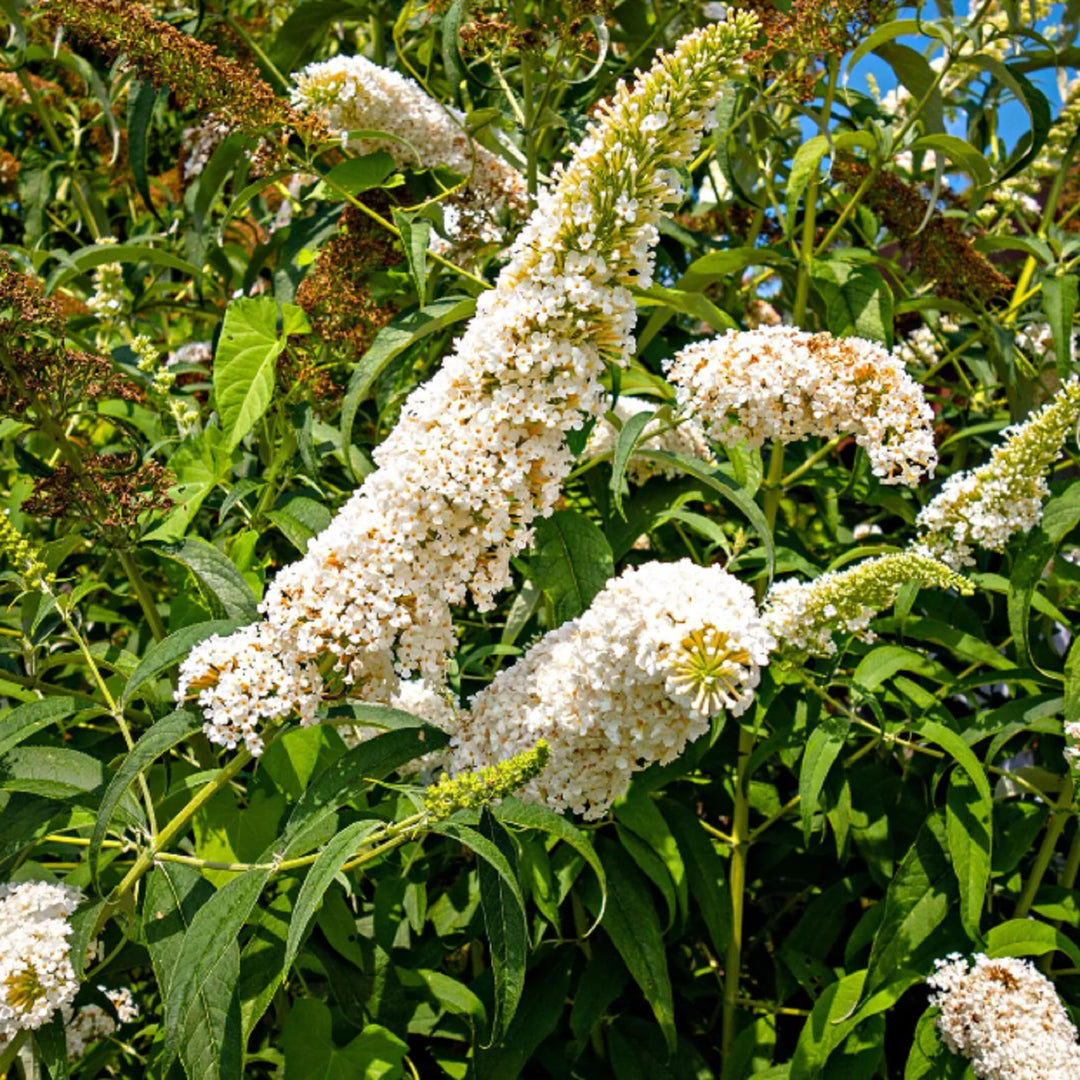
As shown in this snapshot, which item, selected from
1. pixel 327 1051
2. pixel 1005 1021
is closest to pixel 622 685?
pixel 327 1051

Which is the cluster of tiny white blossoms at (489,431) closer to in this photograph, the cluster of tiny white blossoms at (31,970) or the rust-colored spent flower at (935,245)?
the cluster of tiny white blossoms at (31,970)

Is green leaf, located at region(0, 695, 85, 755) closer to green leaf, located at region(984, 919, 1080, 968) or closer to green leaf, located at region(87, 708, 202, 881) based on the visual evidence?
green leaf, located at region(87, 708, 202, 881)

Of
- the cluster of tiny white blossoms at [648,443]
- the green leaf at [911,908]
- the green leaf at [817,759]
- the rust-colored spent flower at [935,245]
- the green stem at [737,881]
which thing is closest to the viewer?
the green leaf at [817,759]

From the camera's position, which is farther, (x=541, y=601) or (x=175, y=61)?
(x=541, y=601)

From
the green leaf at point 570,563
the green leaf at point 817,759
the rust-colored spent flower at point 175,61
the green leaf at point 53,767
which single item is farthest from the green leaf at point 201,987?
the rust-colored spent flower at point 175,61

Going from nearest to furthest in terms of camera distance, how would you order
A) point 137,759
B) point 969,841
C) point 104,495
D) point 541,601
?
point 137,759, point 104,495, point 969,841, point 541,601

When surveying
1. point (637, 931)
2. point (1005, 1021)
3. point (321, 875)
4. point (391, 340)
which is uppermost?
point (391, 340)

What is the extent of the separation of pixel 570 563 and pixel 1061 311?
130 centimetres

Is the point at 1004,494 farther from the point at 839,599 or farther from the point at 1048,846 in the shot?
the point at 1048,846

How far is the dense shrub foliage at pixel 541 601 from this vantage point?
175cm

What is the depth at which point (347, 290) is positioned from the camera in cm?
251

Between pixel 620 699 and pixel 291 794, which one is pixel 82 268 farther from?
pixel 620 699

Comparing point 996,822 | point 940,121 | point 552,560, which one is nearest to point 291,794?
point 552,560

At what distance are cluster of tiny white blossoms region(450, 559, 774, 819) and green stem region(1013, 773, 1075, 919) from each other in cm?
90
